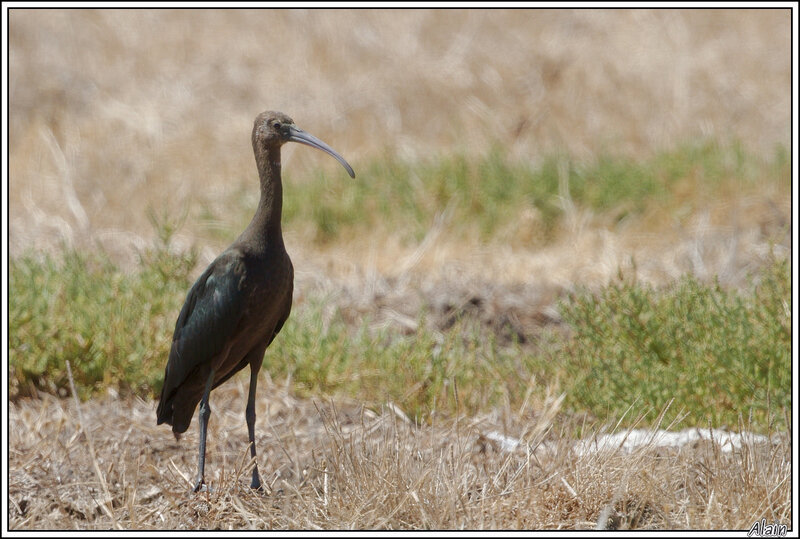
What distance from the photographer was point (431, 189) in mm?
9062

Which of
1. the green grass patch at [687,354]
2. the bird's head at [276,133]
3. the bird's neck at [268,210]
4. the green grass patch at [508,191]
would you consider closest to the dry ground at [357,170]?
the green grass patch at [508,191]

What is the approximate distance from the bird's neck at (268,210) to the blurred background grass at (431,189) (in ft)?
3.99

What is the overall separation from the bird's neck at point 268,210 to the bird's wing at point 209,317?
12cm

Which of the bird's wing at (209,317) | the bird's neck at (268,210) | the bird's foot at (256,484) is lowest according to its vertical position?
the bird's foot at (256,484)

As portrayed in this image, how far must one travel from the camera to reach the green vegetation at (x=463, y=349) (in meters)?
4.90

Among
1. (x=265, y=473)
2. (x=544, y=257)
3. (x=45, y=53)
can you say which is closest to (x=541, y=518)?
(x=265, y=473)

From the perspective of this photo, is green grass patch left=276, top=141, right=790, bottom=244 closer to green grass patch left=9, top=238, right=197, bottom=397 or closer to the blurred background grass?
the blurred background grass

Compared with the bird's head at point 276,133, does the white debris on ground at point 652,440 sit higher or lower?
lower

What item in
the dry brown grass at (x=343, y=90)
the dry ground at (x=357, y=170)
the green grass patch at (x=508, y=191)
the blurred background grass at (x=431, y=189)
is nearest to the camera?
the dry ground at (x=357, y=170)

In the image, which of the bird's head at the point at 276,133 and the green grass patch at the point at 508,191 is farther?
the green grass patch at the point at 508,191

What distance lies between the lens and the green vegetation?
4.90 meters

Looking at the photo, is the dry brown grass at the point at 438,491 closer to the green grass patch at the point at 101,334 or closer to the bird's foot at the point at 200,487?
the bird's foot at the point at 200,487

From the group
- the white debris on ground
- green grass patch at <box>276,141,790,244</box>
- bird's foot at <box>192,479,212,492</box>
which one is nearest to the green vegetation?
the white debris on ground

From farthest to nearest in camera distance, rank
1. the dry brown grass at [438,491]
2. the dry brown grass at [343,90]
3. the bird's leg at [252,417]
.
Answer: the dry brown grass at [343,90] → the bird's leg at [252,417] → the dry brown grass at [438,491]
